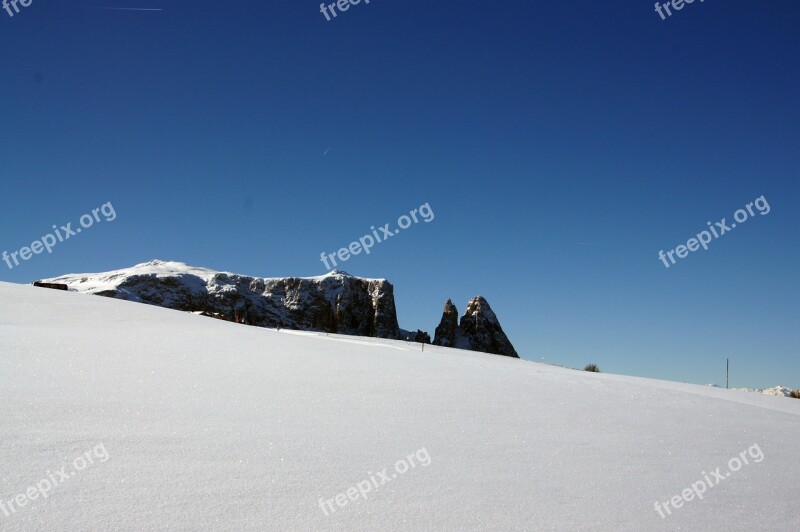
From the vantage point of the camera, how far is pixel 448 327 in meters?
91.2

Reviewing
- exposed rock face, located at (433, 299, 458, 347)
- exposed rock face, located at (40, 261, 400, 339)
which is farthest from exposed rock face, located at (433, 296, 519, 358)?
exposed rock face, located at (40, 261, 400, 339)

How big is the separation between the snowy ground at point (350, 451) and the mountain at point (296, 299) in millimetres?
86708

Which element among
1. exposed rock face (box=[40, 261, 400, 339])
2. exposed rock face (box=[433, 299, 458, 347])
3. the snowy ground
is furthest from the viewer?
exposed rock face (box=[40, 261, 400, 339])

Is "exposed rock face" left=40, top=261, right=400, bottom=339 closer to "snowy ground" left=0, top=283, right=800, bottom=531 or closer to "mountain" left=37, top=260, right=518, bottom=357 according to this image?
"mountain" left=37, top=260, right=518, bottom=357

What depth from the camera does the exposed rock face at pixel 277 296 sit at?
95312 mm

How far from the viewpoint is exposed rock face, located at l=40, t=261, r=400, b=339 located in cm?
9531

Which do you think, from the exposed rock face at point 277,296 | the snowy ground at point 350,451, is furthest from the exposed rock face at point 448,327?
the snowy ground at point 350,451

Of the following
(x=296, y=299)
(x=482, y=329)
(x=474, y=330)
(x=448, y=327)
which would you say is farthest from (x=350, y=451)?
(x=296, y=299)

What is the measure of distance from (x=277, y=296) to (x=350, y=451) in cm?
10902

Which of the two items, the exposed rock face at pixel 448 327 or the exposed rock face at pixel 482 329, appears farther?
the exposed rock face at pixel 482 329

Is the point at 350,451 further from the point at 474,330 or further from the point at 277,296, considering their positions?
the point at 277,296

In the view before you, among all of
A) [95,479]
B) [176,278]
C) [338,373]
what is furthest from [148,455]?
[176,278]

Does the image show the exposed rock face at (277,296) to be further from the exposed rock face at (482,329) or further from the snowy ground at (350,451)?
the snowy ground at (350,451)

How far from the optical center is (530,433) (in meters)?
2.95
